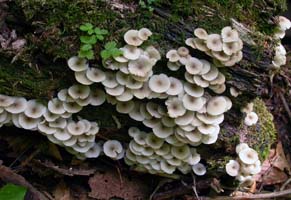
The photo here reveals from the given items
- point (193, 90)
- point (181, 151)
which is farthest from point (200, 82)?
point (181, 151)

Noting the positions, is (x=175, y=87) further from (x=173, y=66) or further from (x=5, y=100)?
(x=5, y=100)

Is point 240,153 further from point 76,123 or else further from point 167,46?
point 76,123

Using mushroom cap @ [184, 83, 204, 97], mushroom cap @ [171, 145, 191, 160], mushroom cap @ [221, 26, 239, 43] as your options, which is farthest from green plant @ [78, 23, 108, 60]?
mushroom cap @ [171, 145, 191, 160]

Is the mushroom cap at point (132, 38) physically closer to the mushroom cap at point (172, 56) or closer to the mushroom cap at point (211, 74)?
the mushroom cap at point (172, 56)

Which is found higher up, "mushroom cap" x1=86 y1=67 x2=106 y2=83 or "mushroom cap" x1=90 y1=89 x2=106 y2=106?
"mushroom cap" x1=86 y1=67 x2=106 y2=83

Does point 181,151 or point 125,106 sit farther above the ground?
point 125,106

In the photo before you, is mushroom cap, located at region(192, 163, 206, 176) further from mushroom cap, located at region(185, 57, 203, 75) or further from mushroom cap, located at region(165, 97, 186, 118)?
mushroom cap, located at region(185, 57, 203, 75)

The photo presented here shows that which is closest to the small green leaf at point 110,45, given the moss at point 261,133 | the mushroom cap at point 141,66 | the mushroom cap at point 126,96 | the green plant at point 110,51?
the green plant at point 110,51
